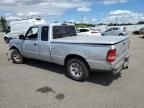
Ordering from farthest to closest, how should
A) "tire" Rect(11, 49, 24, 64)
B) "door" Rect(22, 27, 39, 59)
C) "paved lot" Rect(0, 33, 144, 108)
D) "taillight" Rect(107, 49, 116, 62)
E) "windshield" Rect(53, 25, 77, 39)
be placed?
"tire" Rect(11, 49, 24, 64) < "door" Rect(22, 27, 39, 59) < "windshield" Rect(53, 25, 77, 39) < "taillight" Rect(107, 49, 116, 62) < "paved lot" Rect(0, 33, 144, 108)

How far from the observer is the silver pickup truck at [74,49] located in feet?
17.1

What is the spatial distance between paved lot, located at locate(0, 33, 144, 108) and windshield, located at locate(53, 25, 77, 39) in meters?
1.47

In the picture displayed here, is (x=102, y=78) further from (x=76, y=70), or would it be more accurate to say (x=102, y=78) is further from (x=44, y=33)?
(x=44, y=33)

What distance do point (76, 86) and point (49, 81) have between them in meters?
1.05

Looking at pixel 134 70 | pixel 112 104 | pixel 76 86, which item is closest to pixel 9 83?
pixel 76 86

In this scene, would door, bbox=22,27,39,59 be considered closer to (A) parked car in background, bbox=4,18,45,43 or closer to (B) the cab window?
(B) the cab window

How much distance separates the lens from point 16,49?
862 centimetres

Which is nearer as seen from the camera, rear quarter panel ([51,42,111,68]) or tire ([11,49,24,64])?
rear quarter panel ([51,42,111,68])

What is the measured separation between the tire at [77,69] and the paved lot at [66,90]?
20 cm

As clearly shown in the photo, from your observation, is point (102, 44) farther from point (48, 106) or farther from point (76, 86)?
point (48, 106)

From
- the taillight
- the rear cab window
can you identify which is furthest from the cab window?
the taillight

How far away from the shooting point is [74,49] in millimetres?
5816

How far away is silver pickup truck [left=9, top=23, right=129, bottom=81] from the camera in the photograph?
17.1ft

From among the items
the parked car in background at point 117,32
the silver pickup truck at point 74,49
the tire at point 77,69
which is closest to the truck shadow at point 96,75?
the tire at point 77,69
